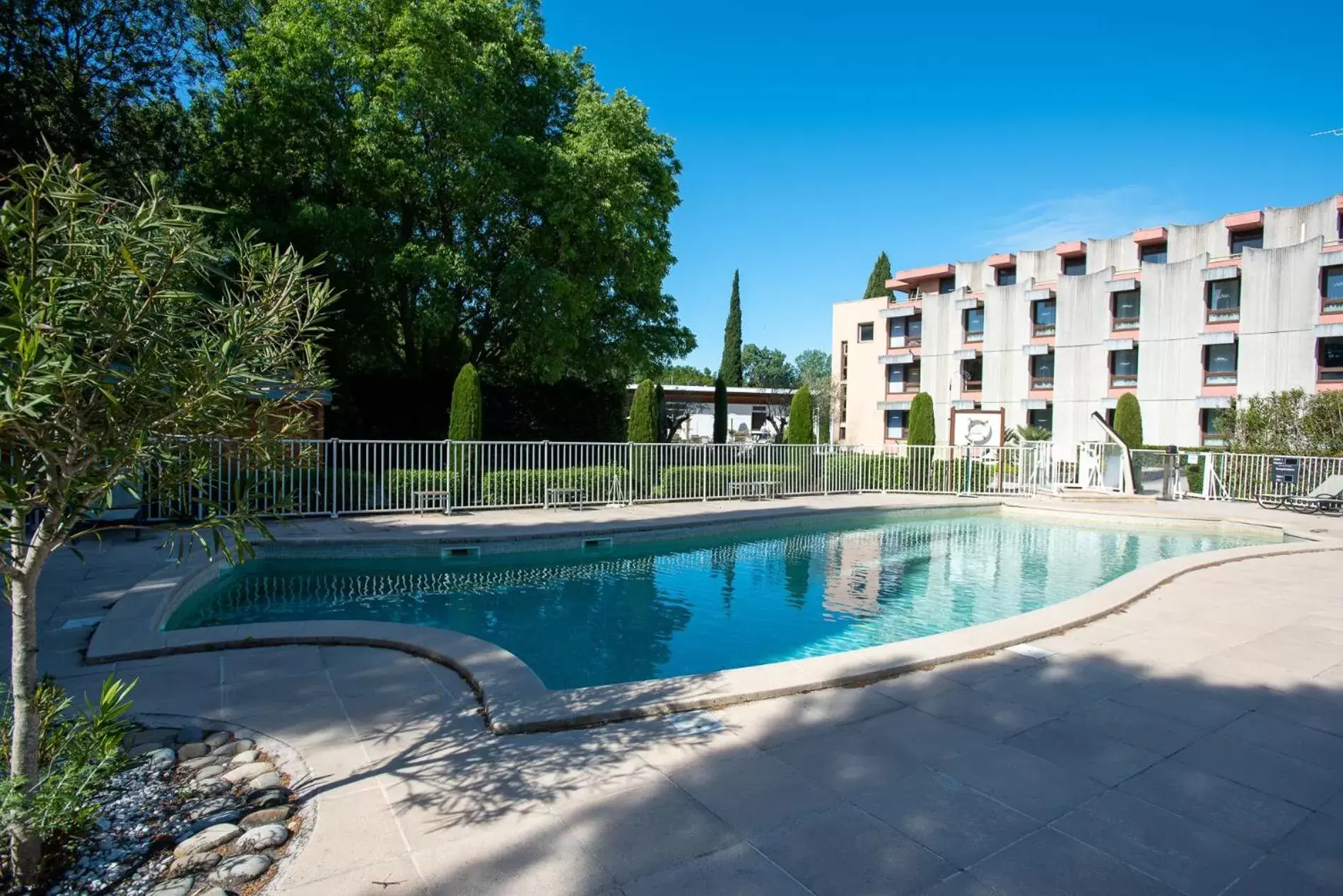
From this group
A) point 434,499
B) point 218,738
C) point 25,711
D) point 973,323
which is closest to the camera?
point 25,711

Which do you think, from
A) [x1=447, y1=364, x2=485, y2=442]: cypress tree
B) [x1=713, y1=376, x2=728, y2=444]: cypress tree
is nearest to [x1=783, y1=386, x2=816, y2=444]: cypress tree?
[x1=713, y1=376, x2=728, y2=444]: cypress tree

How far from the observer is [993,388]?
3553 centimetres

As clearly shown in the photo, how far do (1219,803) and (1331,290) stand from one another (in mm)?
31895

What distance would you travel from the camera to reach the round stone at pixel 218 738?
10.7 feet

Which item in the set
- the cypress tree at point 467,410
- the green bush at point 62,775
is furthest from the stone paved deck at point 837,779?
the cypress tree at point 467,410

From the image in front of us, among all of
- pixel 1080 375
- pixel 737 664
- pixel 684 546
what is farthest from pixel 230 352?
pixel 1080 375

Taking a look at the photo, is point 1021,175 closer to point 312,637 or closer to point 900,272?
point 312,637

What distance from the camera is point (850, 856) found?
2.43 meters

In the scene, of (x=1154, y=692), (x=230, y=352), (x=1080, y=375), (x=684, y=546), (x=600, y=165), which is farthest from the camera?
(x=1080, y=375)

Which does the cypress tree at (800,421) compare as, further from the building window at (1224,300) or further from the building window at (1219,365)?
the building window at (1224,300)

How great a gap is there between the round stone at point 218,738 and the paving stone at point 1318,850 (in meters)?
4.22

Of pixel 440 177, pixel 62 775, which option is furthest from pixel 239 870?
pixel 440 177

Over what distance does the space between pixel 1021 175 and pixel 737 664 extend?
16.3 meters

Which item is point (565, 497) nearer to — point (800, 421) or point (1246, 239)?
point (800, 421)
